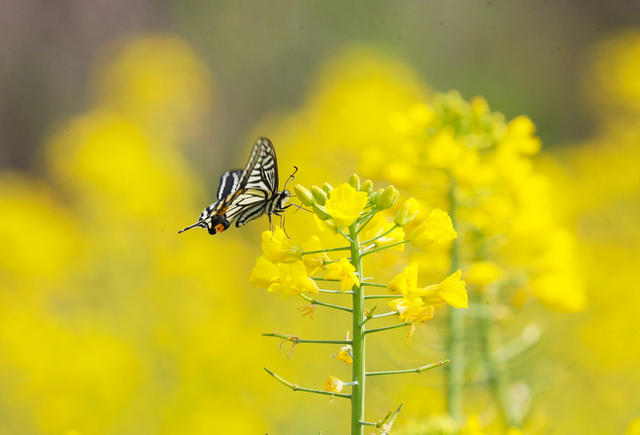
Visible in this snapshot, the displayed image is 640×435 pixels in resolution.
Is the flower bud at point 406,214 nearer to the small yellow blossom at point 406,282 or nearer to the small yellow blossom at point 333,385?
the small yellow blossom at point 406,282

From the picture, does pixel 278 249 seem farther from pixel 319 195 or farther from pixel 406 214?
pixel 406 214

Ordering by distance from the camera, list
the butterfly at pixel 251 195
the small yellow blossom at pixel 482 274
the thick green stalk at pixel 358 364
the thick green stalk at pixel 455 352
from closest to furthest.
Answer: the thick green stalk at pixel 358 364
the butterfly at pixel 251 195
the thick green stalk at pixel 455 352
the small yellow blossom at pixel 482 274

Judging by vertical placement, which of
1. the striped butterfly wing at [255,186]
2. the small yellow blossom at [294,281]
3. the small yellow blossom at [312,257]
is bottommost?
the small yellow blossom at [294,281]

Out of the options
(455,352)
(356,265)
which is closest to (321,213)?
(356,265)

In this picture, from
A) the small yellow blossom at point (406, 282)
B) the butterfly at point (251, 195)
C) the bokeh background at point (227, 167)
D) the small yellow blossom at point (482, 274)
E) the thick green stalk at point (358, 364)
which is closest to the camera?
the thick green stalk at point (358, 364)

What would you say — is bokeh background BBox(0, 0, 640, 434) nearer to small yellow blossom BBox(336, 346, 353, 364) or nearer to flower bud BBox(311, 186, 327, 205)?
flower bud BBox(311, 186, 327, 205)

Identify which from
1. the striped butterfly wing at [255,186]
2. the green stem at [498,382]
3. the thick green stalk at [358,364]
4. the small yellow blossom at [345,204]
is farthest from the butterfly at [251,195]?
the green stem at [498,382]
